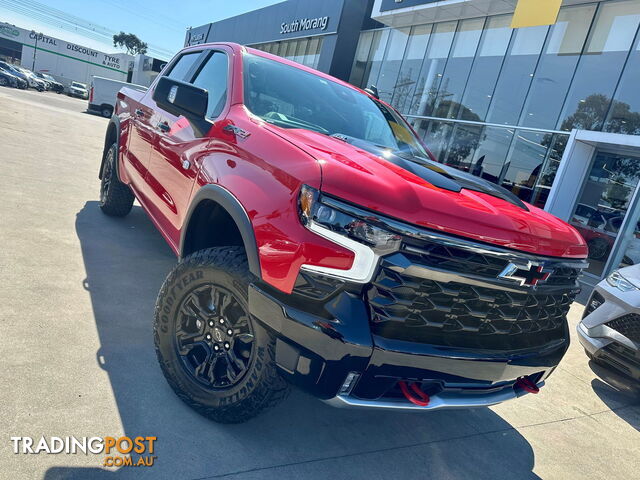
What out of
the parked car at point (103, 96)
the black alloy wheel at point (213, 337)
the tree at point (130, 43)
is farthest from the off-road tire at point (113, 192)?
the tree at point (130, 43)

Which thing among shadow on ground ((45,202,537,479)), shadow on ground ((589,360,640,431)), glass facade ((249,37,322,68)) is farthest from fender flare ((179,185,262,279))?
glass facade ((249,37,322,68))

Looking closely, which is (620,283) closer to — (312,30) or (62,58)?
(312,30)

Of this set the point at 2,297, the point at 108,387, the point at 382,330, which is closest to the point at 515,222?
the point at 382,330

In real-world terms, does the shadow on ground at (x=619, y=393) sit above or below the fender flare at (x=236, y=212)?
below

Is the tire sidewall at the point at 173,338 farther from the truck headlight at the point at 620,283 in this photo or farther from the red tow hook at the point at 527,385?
the truck headlight at the point at 620,283

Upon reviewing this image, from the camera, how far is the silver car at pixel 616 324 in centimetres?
340

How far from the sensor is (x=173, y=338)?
7.56 feet

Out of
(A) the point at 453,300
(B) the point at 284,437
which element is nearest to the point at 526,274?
(A) the point at 453,300

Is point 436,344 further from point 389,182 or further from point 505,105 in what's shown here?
point 505,105

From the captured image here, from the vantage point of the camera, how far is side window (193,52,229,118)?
2764 millimetres

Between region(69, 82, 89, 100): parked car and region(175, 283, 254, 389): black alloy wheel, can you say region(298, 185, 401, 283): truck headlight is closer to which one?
region(175, 283, 254, 389): black alloy wheel

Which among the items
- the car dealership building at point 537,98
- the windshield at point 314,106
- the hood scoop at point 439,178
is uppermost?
the car dealership building at point 537,98

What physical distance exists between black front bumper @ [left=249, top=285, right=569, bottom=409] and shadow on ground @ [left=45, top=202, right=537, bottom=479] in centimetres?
56

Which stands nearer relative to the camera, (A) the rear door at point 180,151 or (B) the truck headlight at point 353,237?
(B) the truck headlight at point 353,237
